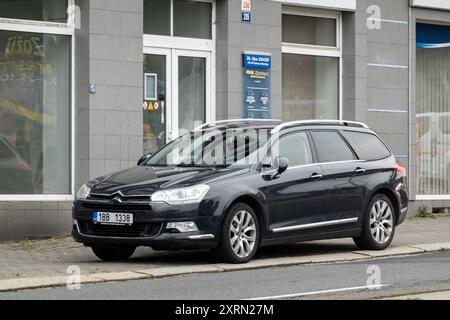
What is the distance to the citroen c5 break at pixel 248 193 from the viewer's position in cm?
1198

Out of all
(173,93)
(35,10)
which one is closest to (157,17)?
(173,93)

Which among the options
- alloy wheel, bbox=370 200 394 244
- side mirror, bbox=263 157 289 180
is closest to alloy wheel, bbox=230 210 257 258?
side mirror, bbox=263 157 289 180

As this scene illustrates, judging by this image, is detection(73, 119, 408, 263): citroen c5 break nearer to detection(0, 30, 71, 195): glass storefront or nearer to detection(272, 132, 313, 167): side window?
detection(272, 132, 313, 167): side window

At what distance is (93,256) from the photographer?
1366cm

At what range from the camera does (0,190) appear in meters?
15.7

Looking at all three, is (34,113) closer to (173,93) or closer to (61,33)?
(61,33)

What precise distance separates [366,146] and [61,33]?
17.2ft

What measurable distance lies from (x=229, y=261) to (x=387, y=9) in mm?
9333

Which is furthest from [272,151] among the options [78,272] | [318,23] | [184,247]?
[318,23]

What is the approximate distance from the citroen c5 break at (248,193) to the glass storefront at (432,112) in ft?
21.4

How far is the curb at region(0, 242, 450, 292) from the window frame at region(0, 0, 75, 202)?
4536 millimetres

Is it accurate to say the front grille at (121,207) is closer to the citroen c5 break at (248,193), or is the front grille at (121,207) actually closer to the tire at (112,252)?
the citroen c5 break at (248,193)

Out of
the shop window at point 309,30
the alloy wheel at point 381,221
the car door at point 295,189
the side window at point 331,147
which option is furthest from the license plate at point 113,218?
the shop window at point 309,30

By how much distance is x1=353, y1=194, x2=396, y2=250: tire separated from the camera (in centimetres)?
1399
